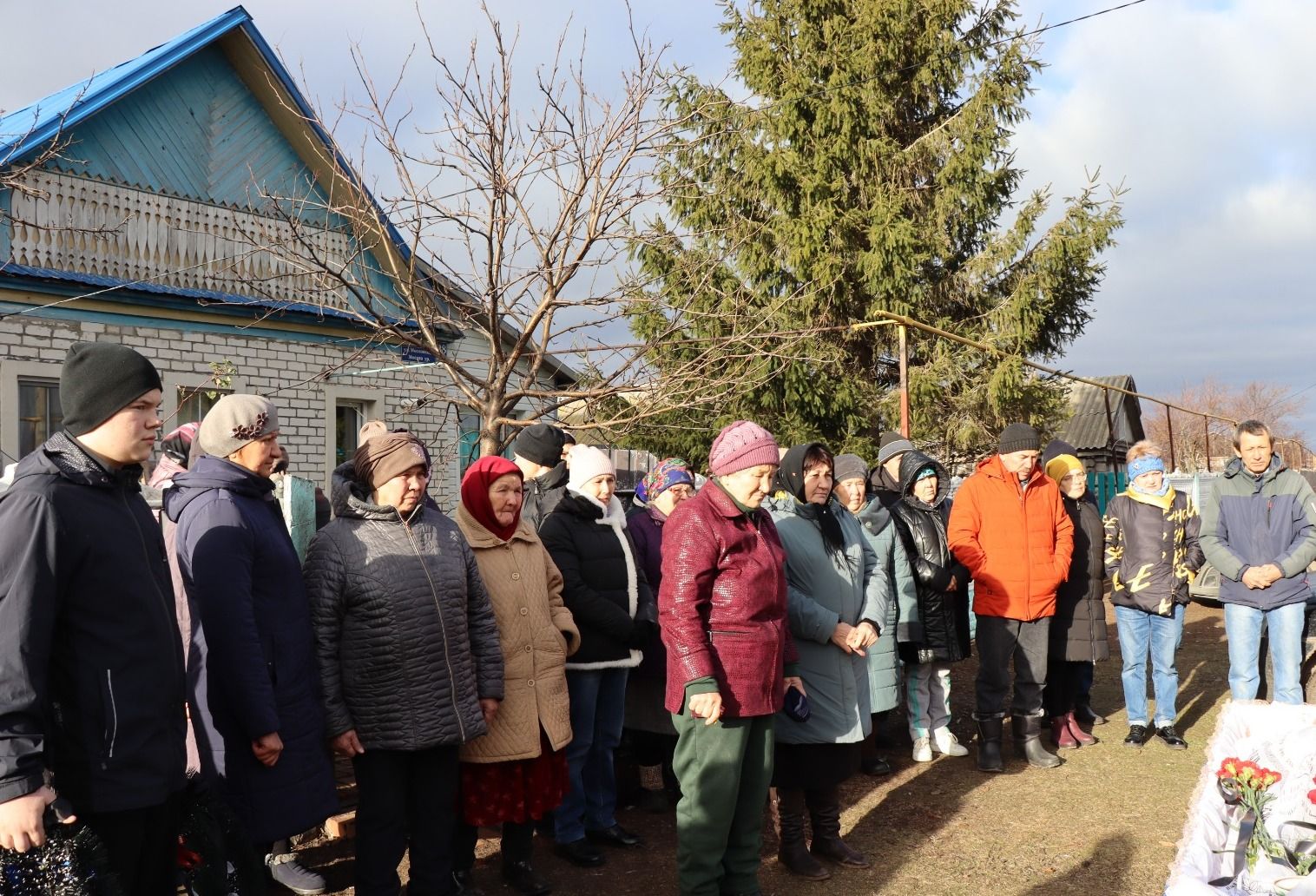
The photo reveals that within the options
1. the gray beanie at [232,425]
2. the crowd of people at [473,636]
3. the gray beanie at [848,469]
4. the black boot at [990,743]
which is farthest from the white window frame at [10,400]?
the black boot at [990,743]

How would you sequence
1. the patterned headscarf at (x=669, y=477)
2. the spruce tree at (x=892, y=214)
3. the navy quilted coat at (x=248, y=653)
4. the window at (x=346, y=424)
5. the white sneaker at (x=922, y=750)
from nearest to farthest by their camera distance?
the navy quilted coat at (x=248, y=653), the patterned headscarf at (x=669, y=477), the white sneaker at (x=922, y=750), the window at (x=346, y=424), the spruce tree at (x=892, y=214)

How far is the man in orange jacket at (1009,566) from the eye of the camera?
6.27 meters

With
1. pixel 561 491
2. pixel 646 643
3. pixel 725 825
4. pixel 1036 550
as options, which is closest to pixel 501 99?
pixel 561 491

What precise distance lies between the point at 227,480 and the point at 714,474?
1.81 m

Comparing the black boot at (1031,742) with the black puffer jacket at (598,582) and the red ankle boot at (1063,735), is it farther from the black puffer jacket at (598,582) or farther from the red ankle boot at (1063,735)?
the black puffer jacket at (598,582)

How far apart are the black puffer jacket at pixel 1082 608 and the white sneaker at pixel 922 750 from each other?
3.47 ft

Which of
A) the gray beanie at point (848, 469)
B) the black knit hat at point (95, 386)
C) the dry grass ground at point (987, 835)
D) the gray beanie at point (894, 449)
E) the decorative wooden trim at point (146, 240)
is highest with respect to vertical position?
the decorative wooden trim at point (146, 240)

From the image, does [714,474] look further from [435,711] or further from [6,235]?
[6,235]

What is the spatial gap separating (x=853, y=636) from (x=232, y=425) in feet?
8.97

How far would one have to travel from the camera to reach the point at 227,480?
356 cm

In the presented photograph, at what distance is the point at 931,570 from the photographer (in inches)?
252

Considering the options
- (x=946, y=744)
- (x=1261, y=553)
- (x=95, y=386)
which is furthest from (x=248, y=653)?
(x=1261, y=553)

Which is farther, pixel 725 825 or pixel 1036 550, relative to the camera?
pixel 1036 550

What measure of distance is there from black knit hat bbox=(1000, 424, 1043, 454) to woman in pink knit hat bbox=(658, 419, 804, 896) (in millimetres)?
2704
